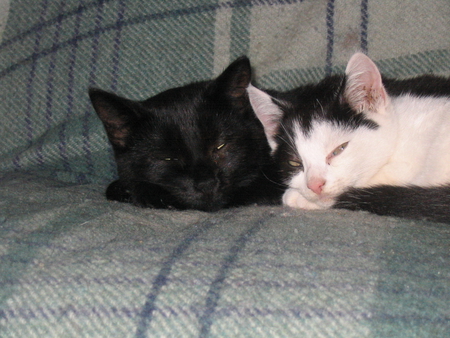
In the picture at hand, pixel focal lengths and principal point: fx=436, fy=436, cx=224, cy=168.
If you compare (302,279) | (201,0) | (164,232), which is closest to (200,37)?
(201,0)

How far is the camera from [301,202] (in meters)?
1.35

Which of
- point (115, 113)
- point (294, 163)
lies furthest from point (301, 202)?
point (115, 113)

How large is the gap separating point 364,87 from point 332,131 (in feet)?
0.56

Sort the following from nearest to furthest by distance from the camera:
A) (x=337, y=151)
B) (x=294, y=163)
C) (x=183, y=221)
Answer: (x=183, y=221) → (x=337, y=151) → (x=294, y=163)

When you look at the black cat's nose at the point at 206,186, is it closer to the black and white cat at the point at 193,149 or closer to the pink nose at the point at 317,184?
the black and white cat at the point at 193,149

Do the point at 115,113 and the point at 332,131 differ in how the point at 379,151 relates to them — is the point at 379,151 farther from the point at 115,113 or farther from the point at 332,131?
the point at 115,113

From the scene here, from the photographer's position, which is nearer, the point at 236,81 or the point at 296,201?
the point at 296,201

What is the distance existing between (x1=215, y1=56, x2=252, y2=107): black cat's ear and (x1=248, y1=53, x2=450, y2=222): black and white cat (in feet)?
0.19

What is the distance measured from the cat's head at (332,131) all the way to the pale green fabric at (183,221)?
129 mm

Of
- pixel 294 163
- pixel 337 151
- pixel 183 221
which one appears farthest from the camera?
pixel 294 163

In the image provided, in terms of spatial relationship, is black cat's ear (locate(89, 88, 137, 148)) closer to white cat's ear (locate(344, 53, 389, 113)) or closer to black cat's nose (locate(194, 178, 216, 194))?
black cat's nose (locate(194, 178, 216, 194))

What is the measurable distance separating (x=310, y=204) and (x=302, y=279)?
1.83ft

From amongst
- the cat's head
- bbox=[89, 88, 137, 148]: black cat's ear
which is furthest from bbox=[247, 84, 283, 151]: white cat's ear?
bbox=[89, 88, 137, 148]: black cat's ear

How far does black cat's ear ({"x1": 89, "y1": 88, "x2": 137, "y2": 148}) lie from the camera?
139 centimetres
